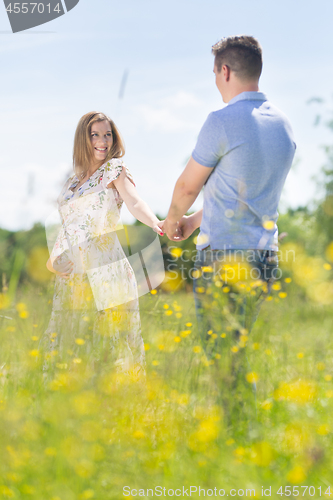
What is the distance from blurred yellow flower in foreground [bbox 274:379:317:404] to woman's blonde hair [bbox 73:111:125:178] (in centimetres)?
175

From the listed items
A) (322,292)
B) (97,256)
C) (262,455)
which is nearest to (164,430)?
(262,455)

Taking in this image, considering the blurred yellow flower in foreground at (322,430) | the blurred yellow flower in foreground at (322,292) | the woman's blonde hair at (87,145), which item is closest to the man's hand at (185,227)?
the woman's blonde hair at (87,145)

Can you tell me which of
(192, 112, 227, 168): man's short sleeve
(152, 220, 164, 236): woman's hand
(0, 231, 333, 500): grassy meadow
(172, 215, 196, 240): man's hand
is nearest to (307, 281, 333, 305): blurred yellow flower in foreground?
(0, 231, 333, 500): grassy meadow

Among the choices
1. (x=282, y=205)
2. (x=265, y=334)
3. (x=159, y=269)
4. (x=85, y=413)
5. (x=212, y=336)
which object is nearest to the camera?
(x=85, y=413)

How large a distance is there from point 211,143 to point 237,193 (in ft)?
0.82

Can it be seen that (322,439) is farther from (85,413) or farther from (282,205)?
(282,205)

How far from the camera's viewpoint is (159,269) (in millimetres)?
3426

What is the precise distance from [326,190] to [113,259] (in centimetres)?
1115

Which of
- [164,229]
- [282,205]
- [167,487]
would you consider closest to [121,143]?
[164,229]

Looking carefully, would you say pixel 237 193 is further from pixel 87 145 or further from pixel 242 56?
pixel 87 145

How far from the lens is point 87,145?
107 inches

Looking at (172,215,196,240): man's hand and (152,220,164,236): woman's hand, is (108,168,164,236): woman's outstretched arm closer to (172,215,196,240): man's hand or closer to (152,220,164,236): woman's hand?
(152,220,164,236): woman's hand

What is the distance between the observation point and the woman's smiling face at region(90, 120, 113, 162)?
8.84ft

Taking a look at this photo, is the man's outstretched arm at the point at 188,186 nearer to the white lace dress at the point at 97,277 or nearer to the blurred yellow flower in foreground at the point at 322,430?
the white lace dress at the point at 97,277
